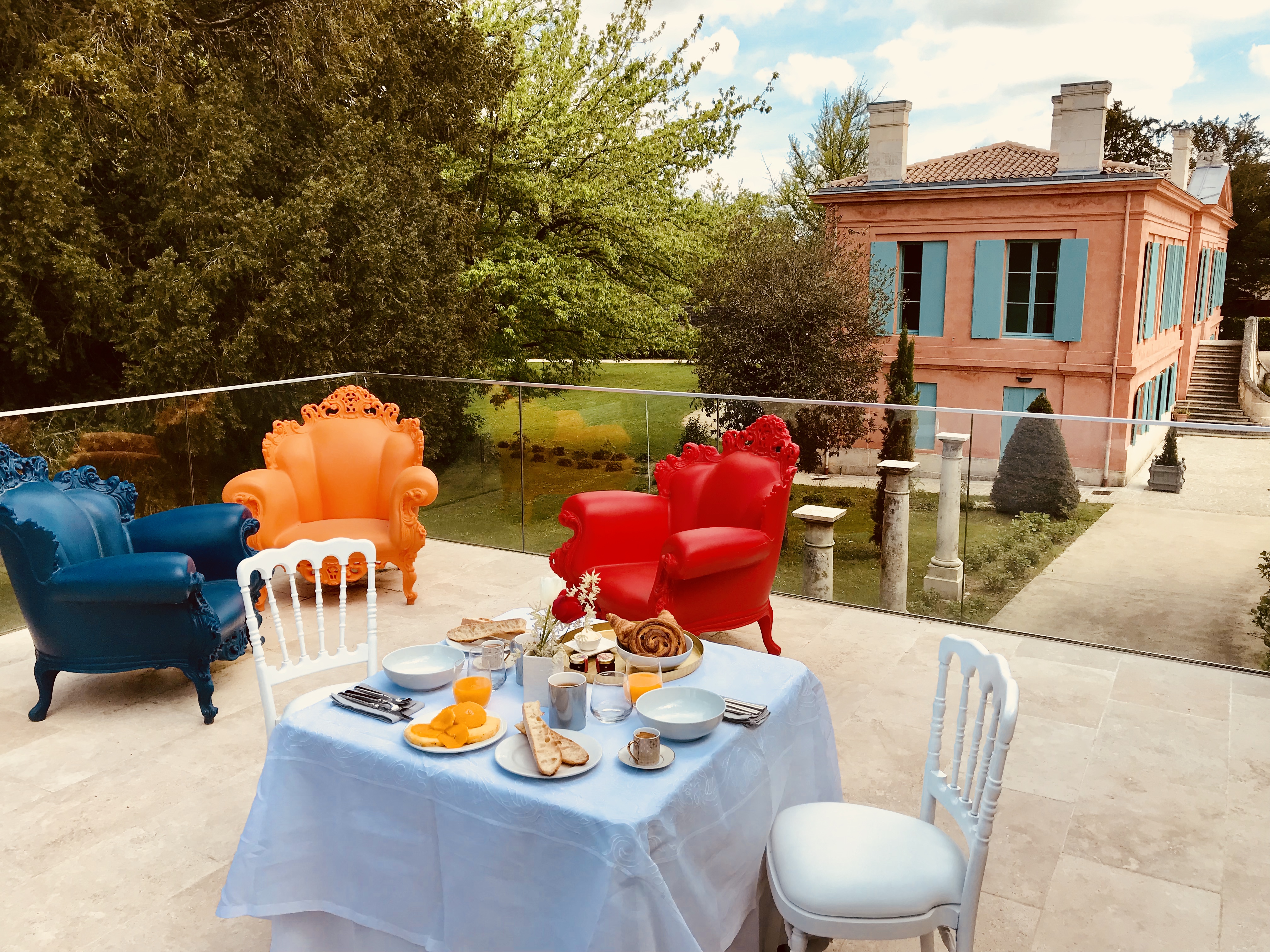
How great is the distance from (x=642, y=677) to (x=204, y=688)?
222 cm

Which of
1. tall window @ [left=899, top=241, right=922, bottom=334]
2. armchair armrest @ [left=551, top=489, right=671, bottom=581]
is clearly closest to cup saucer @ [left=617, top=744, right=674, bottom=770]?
armchair armrest @ [left=551, top=489, right=671, bottom=581]

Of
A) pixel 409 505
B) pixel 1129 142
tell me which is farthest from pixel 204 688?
pixel 1129 142

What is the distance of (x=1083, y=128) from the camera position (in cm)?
1443

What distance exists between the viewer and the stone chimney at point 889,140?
1558cm

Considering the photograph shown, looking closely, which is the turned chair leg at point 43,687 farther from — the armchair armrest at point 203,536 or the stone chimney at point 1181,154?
the stone chimney at point 1181,154

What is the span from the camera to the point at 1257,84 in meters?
36.8

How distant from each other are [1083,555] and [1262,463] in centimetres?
85

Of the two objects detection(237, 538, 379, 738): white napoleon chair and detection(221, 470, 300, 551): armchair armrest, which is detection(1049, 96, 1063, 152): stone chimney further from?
detection(237, 538, 379, 738): white napoleon chair

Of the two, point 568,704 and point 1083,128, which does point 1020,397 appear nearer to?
point 1083,128

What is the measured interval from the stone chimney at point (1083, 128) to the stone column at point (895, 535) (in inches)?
452

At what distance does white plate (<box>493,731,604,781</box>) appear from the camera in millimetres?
1935

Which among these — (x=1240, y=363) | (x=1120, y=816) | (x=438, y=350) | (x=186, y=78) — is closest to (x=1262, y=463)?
(x=1120, y=816)

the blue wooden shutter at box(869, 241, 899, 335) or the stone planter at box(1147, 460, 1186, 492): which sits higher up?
the blue wooden shutter at box(869, 241, 899, 335)

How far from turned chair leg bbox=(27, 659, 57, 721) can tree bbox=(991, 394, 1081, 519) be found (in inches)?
168
